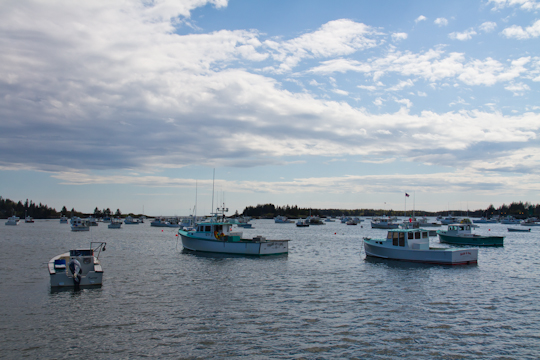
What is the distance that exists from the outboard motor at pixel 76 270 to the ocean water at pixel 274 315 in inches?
31.6

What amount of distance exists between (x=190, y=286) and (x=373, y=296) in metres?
13.7

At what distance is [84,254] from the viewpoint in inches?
1142

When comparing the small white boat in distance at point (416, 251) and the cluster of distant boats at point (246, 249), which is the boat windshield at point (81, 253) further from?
the small white boat in distance at point (416, 251)

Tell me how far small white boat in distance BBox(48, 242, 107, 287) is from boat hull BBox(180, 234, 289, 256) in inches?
798

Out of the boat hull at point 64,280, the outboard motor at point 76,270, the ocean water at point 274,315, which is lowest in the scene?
the ocean water at point 274,315

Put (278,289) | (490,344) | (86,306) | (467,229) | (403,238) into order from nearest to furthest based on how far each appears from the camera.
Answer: (490,344)
(86,306)
(278,289)
(403,238)
(467,229)

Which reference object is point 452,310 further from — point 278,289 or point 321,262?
point 321,262

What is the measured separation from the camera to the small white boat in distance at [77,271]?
1071 inches

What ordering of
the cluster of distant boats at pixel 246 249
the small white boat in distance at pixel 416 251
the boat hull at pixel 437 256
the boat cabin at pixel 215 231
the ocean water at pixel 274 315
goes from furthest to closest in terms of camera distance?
1. the boat cabin at pixel 215 231
2. the small white boat in distance at pixel 416 251
3. the boat hull at pixel 437 256
4. the cluster of distant boats at pixel 246 249
5. the ocean water at pixel 274 315

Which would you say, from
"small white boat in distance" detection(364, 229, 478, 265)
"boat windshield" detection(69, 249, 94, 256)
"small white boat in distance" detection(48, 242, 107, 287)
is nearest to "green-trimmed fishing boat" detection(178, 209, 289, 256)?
"small white boat in distance" detection(364, 229, 478, 265)

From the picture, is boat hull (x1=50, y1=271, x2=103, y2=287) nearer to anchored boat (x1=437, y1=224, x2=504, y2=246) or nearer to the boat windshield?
the boat windshield

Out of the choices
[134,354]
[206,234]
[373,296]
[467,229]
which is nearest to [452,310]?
[373,296]

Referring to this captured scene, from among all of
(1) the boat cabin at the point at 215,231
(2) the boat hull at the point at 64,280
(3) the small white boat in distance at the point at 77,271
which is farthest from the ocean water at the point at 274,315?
(1) the boat cabin at the point at 215,231

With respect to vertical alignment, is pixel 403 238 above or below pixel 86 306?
above
